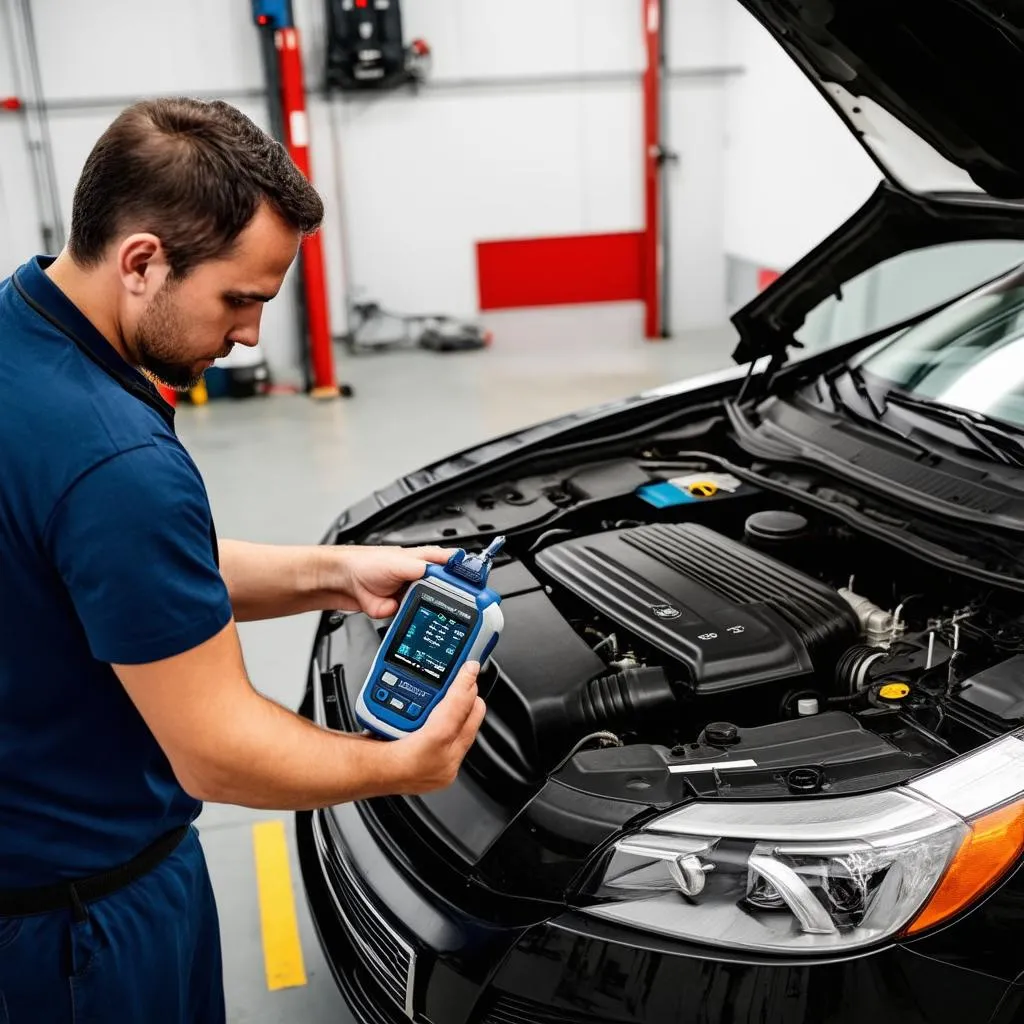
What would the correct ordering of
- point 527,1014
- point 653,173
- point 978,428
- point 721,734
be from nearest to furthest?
point 527,1014 < point 721,734 < point 978,428 < point 653,173

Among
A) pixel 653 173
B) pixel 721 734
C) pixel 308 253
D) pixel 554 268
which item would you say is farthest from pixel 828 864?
pixel 653 173

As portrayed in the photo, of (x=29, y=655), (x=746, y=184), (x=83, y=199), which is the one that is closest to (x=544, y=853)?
(x=29, y=655)

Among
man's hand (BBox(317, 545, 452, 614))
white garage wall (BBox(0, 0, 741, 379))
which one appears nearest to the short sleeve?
man's hand (BBox(317, 545, 452, 614))

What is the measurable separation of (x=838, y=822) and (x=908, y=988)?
0.69ft

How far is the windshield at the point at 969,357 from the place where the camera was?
2393 millimetres

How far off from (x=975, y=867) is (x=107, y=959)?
1.11 metres

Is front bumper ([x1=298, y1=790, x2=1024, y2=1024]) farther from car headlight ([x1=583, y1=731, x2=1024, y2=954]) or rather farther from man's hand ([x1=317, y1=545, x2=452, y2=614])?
man's hand ([x1=317, y1=545, x2=452, y2=614])

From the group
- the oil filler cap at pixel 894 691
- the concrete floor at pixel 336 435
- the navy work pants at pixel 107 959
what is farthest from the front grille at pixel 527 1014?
the concrete floor at pixel 336 435

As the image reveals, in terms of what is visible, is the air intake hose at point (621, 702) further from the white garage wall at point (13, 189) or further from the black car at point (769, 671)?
the white garage wall at point (13, 189)

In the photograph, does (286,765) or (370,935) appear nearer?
(286,765)

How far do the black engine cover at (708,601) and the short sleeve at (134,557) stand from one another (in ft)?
3.13

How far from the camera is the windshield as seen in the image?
239 cm

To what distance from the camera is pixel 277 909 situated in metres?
2.59

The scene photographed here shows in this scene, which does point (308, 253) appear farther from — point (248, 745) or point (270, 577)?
point (248, 745)
